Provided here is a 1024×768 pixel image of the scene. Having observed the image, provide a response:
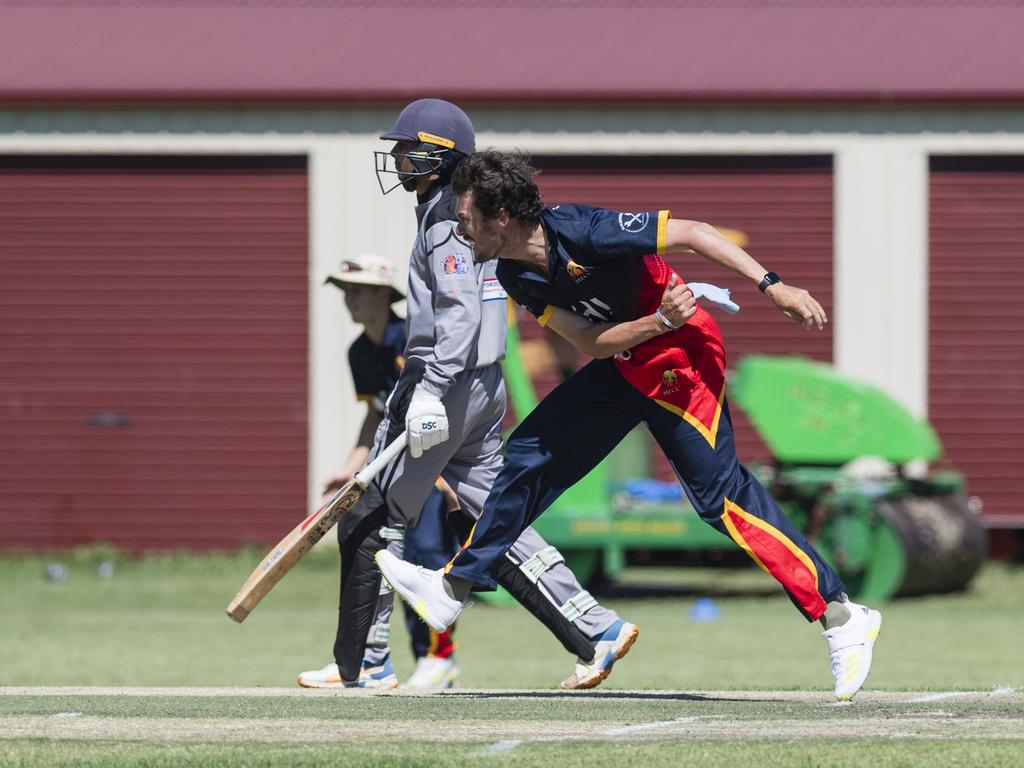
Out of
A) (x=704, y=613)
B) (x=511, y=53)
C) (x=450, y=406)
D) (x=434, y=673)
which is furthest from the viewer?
(x=511, y=53)

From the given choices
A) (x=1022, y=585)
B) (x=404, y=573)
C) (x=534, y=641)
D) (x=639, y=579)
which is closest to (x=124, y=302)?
(x=639, y=579)

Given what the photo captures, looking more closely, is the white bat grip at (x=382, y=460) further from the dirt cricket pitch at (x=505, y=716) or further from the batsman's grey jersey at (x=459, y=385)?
the dirt cricket pitch at (x=505, y=716)

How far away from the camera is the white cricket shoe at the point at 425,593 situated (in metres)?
6.91

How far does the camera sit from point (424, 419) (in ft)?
22.9

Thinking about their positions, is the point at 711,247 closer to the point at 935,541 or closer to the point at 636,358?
the point at 636,358

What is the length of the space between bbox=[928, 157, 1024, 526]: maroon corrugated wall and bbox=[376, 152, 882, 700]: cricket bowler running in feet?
37.8

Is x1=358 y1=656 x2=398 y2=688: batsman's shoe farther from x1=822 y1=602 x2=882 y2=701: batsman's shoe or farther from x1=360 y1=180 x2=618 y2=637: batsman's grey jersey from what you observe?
x1=822 y1=602 x2=882 y2=701: batsman's shoe

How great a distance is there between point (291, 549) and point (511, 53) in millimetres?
11739

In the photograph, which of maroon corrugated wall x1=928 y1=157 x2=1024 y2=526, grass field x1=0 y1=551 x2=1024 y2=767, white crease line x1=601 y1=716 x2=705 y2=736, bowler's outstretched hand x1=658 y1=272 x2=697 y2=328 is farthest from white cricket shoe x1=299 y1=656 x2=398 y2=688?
maroon corrugated wall x1=928 y1=157 x2=1024 y2=526

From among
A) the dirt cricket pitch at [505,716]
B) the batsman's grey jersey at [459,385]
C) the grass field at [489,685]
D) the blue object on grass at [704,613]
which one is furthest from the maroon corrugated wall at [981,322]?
the batsman's grey jersey at [459,385]

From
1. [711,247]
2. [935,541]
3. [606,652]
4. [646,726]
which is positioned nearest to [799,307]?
[711,247]

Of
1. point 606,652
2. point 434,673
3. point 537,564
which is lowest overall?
point 434,673

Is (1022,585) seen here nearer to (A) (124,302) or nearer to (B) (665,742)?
(A) (124,302)

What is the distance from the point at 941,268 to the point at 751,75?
2.55 meters
